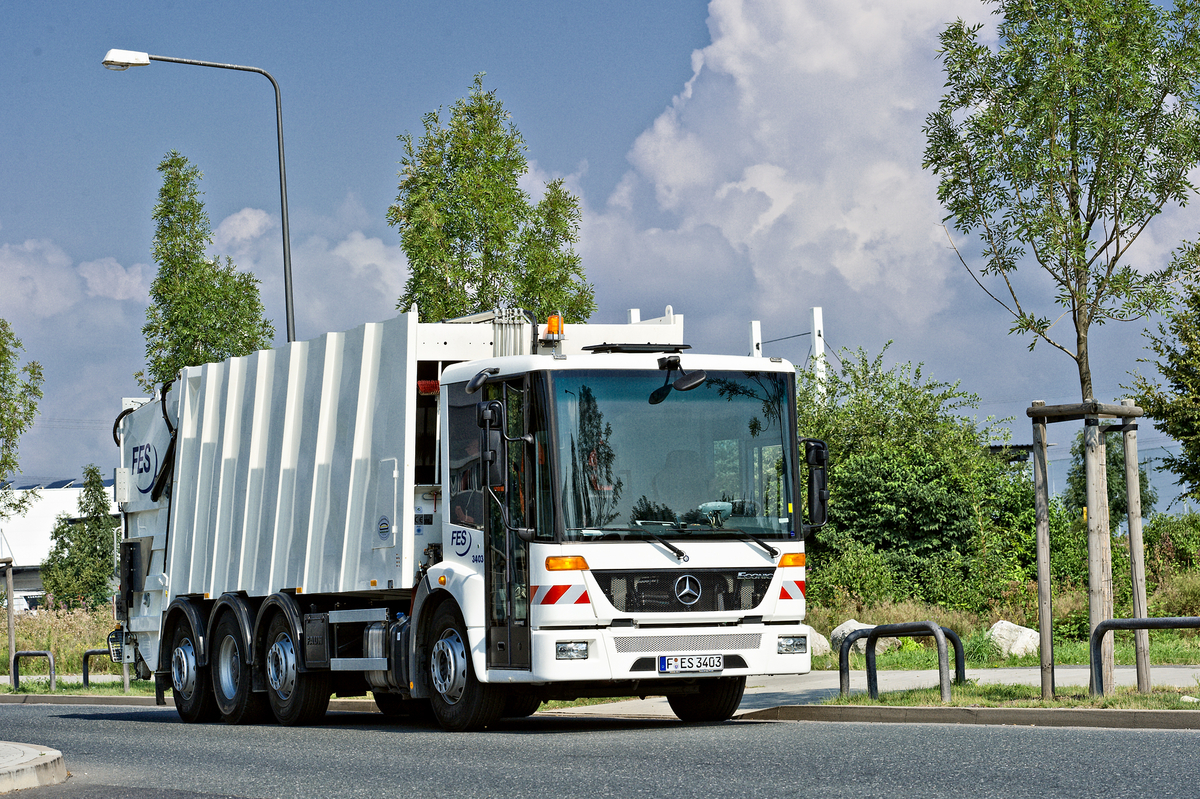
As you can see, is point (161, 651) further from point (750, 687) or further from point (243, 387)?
point (750, 687)

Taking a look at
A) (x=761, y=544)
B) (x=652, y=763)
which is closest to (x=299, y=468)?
(x=761, y=544)

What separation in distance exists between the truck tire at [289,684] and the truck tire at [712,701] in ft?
11.5

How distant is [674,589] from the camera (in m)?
12.2

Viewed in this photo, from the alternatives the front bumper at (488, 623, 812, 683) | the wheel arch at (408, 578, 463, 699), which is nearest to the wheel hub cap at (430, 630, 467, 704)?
the wheel arch at (408, 578, 463, 699)

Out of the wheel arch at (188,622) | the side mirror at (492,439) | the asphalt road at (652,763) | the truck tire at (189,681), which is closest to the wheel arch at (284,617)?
the asphalt road at (652,763)

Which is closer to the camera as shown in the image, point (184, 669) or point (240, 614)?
point (240, 614)

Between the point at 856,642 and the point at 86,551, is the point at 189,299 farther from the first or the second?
the point at 86,551

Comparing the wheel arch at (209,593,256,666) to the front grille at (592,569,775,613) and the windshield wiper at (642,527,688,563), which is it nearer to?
the front grille at (592,569,775,613)

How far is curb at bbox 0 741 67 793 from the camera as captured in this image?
390 inches

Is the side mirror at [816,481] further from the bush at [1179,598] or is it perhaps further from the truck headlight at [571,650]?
the bush at [1179,598]

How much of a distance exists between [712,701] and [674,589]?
2095mm

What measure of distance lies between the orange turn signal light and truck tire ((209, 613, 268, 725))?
493 centimetres

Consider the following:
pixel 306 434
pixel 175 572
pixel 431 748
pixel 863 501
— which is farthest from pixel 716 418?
pixel 863 501

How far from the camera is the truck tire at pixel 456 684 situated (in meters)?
12.7
